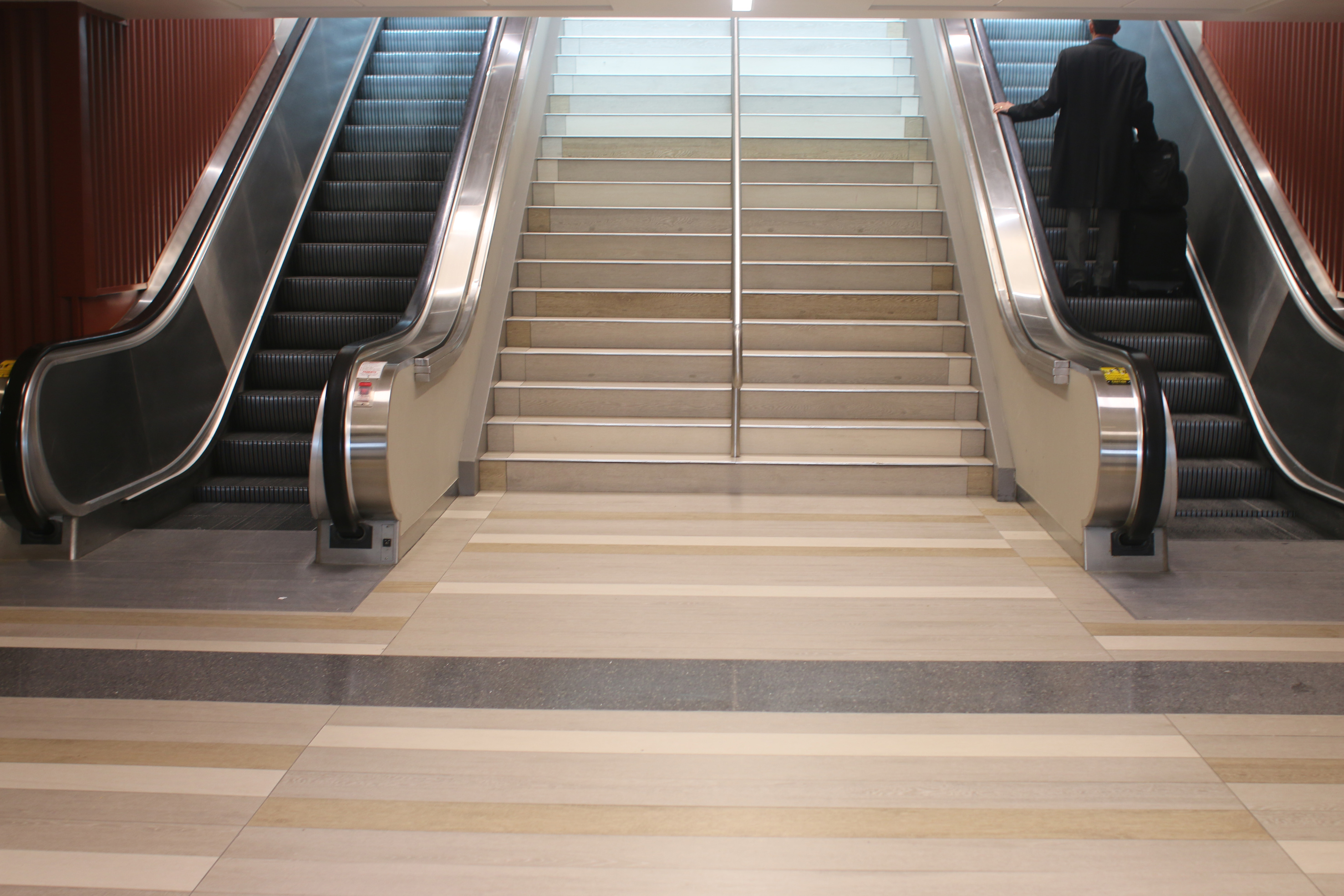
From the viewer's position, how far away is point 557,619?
3408 mm

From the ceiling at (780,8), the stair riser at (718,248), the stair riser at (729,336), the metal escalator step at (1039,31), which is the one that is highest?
the metal escalator step at (1039,31)

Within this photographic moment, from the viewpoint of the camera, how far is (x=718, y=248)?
6516 millimetres

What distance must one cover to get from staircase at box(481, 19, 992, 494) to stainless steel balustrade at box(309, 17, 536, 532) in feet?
2.18

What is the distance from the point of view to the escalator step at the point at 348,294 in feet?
19.9

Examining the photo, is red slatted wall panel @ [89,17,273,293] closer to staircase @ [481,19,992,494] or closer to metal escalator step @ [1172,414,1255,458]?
staircase @ [481,19,992,494]

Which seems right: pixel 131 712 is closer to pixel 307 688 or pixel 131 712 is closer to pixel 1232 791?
pixel 307 688

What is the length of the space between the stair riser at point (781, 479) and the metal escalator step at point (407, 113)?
351cm

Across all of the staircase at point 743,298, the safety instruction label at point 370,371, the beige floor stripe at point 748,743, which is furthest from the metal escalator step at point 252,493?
the beige floor stripe at point 748,743

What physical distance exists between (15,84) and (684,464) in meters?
3.62

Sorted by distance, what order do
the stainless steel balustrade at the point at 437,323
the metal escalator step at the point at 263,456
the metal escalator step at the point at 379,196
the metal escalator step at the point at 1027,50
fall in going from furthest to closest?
the metal escalator step at the point at 1027,50 < the metal escalator step at the point at 379,196 < the metal escalator step at the point at 263,456 < the stainless steel balustrade at the point at 437,323

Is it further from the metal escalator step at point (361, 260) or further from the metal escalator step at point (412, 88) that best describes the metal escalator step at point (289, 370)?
the metal escalator step at point (412, 88)

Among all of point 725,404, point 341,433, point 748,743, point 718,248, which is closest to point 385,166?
point 718,248

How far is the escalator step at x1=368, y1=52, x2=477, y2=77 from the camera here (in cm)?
789

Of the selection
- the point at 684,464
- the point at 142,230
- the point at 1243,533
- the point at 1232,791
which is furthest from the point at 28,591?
the point at 1243,533
